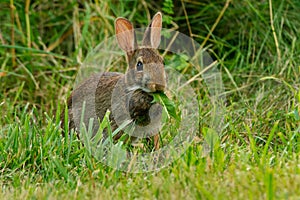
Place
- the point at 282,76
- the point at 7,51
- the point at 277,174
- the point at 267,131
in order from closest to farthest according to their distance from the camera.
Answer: the point at 277,174 < the point at 267,131 < the point at 282,76 < the point at 7,51

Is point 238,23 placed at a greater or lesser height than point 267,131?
greater

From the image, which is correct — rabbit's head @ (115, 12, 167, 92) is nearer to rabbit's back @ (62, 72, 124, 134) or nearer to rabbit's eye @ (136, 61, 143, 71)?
rabbit's eye @ (136, 61, 143, 71)

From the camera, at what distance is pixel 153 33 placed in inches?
157

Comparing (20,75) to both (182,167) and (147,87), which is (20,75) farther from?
(182,167)

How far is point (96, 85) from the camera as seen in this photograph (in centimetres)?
448

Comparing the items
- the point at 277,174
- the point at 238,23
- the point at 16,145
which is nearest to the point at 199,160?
the point at 277,174

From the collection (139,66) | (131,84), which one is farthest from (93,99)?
(139,66)

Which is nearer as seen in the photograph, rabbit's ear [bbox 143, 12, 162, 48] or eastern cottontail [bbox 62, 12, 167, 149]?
eastern cottontail [bbox 62, 12, 167, 149]

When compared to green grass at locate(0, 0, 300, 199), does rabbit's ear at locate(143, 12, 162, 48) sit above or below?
above

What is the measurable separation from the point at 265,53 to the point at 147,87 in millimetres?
2052

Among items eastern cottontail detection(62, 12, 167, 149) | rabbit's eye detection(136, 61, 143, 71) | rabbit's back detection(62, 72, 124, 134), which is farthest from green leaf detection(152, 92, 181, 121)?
rabbit's back detection(62, 72, 124, 134)

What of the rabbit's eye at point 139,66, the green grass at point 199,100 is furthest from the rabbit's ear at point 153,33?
the green grass at point 199,100

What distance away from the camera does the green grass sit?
299cm

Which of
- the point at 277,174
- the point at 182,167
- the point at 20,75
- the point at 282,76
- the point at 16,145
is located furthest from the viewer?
the point at 20,75
